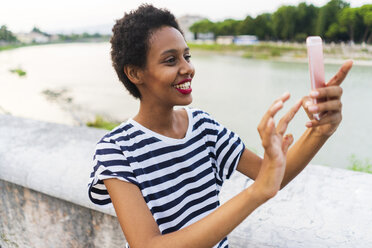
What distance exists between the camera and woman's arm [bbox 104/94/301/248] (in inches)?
24.2

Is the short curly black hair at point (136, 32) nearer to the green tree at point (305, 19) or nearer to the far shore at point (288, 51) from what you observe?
the far shore at point (288, 51)

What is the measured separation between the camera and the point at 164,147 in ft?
3.04

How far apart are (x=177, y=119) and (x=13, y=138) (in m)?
1.19

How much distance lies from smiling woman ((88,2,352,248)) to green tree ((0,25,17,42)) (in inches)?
97.9

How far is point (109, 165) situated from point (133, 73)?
297mm

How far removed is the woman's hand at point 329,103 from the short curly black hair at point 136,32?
45 cm

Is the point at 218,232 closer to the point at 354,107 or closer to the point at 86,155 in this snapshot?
the point at 86,155

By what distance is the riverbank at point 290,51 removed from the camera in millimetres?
11762

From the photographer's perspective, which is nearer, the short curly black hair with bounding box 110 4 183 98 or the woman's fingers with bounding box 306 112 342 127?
the woman's fingers with bounding box 306 112 342 127

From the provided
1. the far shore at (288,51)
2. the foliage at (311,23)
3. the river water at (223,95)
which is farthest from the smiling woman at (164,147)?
the foliage at (311,23)

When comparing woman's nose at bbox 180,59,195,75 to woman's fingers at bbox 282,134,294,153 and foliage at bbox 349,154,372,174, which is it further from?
foliage at bbox 349,154,372,174

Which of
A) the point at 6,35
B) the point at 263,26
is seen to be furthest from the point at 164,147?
the point at 263,26

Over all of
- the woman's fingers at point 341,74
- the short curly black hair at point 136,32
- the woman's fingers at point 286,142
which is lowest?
the woman's fingers at point 286,142

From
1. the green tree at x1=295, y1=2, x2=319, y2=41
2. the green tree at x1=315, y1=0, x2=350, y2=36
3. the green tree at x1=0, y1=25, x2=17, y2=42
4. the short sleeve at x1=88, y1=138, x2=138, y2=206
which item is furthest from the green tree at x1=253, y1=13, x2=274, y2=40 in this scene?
the short sleeve at x1=88, y1=138, x2=138, y2=206
